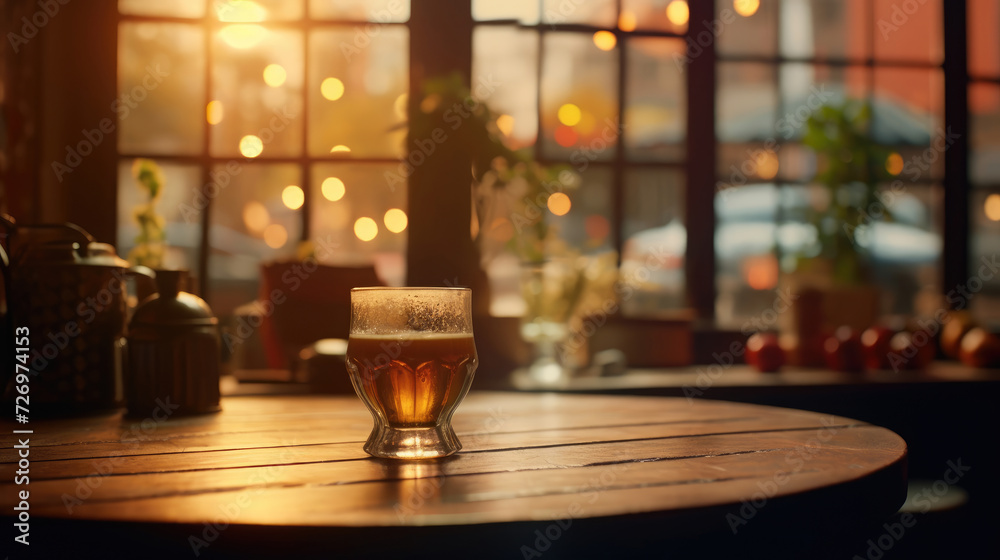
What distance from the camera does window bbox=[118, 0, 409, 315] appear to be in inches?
114

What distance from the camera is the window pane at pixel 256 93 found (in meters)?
2.92

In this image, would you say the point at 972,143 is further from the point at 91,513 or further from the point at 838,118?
the point at 91,513

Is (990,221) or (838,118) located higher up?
(838,118)

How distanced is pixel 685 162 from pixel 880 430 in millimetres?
2318

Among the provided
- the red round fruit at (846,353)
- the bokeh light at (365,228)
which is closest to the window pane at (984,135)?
the red round fruit at (846,353)

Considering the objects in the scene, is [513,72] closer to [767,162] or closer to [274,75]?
[274,75]

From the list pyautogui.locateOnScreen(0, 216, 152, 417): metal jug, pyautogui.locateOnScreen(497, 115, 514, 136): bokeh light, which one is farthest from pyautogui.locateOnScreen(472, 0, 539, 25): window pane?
pyautogui.locateOnScreen(0, 216, 152, 417): metal jug

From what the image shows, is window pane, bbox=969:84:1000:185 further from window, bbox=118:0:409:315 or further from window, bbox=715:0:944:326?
window, bbox=118:0:409:315

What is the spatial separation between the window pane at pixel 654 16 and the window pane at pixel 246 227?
142cm

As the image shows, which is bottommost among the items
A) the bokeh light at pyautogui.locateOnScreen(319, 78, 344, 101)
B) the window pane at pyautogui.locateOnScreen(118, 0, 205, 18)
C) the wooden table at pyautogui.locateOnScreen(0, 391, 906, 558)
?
the wooden table at pyautogui.locateOnScreen(0, 391, 906, 558)

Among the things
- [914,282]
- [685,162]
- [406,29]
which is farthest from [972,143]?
[406,29]

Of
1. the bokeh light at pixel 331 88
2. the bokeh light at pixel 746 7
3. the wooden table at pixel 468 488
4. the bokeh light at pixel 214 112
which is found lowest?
the wooden table at pixel 468 488

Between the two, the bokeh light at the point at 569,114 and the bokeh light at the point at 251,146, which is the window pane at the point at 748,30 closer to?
the bokeh light at the point at 569,114

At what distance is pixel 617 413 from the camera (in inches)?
48.6
